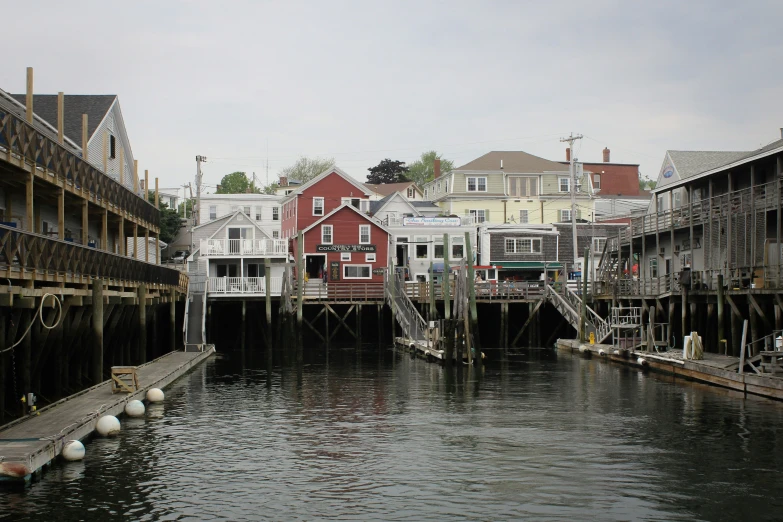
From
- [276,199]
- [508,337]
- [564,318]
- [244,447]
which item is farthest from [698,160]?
[276,199]

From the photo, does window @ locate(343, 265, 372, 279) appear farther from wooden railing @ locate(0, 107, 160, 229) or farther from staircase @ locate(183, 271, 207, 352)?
wooden railing @ locate(0, 107, 160, 229)

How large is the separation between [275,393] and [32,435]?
12.8m

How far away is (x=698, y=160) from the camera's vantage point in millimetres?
48719

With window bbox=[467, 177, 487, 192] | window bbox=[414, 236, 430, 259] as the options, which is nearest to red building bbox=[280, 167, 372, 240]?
window bbox=[414, 236, 430, 259]

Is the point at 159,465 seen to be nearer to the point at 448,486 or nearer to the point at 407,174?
the point at 448,486

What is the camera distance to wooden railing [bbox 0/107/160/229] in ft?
66.8

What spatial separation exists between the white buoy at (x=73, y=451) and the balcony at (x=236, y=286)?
3554 centimetres

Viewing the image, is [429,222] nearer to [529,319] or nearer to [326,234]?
[326,234]

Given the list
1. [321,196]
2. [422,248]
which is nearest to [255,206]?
[321,196]

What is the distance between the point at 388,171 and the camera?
124m

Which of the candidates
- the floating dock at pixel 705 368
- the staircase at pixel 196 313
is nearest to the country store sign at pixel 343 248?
the staircase at pixel 196 313

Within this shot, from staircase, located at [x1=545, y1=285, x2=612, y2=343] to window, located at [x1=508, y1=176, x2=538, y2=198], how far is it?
99.1 ft

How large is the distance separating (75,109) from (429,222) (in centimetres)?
3431

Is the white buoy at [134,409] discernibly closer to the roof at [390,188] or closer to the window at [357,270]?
the window at [357,270]
